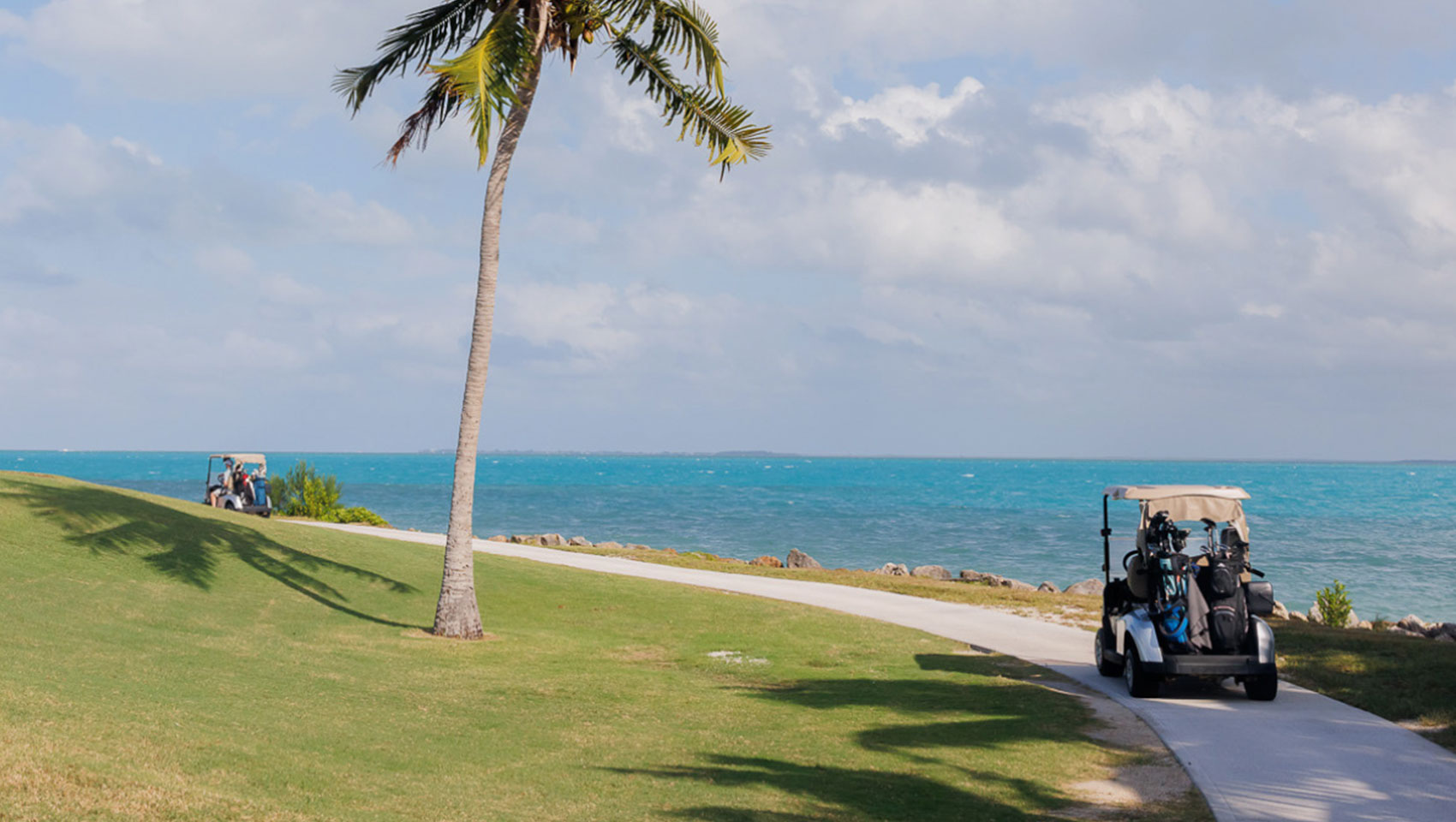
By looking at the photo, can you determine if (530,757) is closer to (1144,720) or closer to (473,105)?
(1144,720)

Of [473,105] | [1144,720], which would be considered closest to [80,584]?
[473,105]

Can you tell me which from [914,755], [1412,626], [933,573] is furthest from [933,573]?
[914,755]

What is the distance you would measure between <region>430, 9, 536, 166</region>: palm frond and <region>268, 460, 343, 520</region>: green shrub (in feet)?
88.8

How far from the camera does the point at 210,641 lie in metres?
13.4

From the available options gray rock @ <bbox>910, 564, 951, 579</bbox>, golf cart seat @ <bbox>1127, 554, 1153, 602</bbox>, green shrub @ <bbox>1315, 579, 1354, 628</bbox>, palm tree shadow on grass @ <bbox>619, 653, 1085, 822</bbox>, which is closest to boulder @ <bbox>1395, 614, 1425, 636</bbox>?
green shrub @ <bbox>1315, 579, 1354, 628</bbox>

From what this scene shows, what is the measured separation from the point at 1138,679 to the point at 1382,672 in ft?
12.4

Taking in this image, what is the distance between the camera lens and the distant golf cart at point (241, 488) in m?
32.3

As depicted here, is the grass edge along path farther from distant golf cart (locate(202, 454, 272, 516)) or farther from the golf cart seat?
distant golf cart (locate(202, 454, 272, 516))

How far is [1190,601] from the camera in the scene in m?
12.4

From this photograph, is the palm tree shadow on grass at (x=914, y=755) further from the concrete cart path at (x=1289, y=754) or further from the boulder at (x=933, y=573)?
the boulder at (x=933, y=573)

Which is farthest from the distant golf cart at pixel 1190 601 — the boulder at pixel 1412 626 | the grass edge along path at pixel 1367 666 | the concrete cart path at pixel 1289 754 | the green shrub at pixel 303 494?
the green shrub at pixel 303 494

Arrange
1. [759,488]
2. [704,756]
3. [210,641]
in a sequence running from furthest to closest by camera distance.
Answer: [759,488] < [210,641] < [704,756]

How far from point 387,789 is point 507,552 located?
938 inches

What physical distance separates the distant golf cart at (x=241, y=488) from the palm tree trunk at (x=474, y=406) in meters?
18.1
